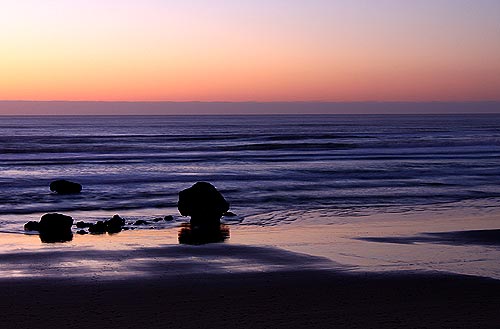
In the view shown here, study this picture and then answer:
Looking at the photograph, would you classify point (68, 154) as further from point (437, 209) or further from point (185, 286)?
point (185, 286)

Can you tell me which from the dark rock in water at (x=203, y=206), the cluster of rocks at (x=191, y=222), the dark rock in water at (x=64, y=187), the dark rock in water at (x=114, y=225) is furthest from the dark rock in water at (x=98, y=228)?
the dark rock in water at (x=64, y=187)

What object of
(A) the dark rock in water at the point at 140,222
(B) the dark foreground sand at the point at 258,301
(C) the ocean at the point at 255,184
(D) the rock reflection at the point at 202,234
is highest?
(B) the dark foreground sand at the point at 258,301

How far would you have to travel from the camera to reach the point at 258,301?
1042 centimetres

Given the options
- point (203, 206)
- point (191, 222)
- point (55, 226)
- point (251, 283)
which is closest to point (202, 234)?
point (191, 222)

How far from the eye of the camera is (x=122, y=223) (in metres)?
18.9

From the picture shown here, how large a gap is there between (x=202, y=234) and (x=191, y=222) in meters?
2.08

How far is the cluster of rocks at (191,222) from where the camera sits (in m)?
17.4

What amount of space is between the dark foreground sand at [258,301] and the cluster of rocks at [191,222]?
5200 mm

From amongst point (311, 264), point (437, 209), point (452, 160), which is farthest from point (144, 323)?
point (452, 160)

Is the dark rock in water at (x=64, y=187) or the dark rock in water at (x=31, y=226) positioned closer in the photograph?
the dark rock in water at (x=31, y=226)

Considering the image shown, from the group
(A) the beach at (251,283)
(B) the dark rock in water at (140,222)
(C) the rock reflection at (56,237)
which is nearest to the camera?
(A) the beach at (251,283)

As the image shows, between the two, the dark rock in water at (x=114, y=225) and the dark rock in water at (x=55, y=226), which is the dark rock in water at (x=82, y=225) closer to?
the dark rock in water at (x=114, y=225)

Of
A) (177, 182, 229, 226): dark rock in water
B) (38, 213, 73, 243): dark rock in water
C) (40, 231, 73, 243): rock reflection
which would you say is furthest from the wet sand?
(177, 182, 229, 226): dark rock in water

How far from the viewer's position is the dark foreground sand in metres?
9.33
